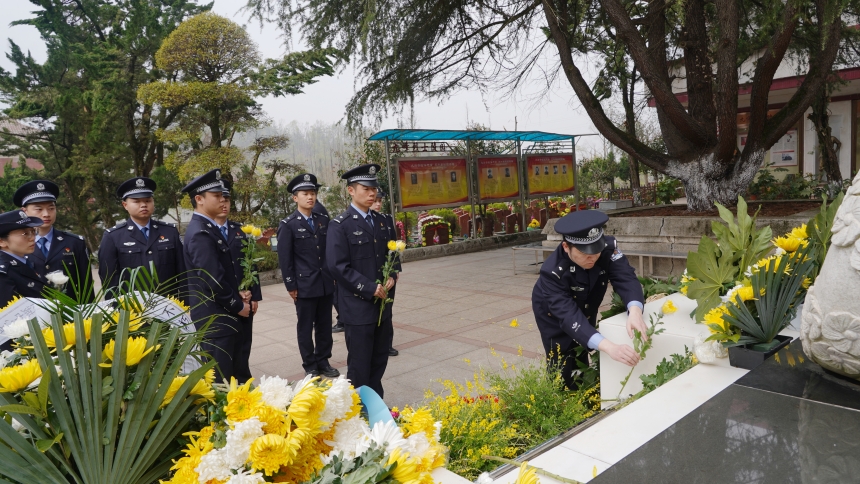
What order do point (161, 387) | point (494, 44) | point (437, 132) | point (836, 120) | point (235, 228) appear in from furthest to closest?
point (836, 120), point (437, 132), point (494, 44), point (235, 228), point (161, 387)

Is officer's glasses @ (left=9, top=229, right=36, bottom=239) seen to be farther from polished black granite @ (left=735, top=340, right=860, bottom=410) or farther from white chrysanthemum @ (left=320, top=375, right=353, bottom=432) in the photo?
polished black granite @ (left=735, top=340, right=860, bottom=410)

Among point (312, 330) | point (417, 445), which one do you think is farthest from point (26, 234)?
point (417, 445)

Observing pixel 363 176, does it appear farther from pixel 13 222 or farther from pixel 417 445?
pixel 417 445

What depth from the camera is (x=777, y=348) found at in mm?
2537

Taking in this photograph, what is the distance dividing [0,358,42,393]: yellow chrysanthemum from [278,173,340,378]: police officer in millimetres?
4112

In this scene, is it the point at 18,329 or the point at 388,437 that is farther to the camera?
the point at 18,329

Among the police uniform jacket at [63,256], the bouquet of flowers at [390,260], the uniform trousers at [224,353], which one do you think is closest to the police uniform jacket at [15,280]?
the police uniform jacket at [63,256]

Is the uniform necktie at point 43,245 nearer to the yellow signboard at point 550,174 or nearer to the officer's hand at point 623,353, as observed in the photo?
the officer's hand at point 623,353

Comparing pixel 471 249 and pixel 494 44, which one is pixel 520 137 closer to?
pixel 471 249

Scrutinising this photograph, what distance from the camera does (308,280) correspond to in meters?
5.54

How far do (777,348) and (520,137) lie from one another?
1218 cm

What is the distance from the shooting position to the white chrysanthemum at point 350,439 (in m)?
1.24

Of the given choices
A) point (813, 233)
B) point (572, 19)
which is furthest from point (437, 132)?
point (813, 233)

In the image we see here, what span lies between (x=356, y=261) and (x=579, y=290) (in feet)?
5.88
